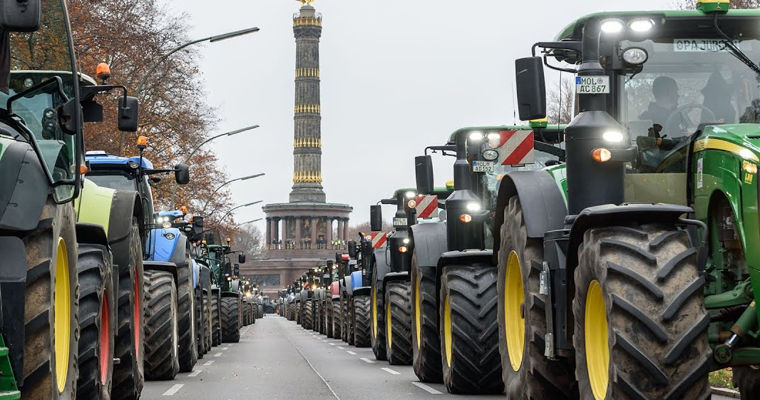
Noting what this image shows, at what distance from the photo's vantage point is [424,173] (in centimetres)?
1520

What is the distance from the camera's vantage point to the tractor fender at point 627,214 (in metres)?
7.59

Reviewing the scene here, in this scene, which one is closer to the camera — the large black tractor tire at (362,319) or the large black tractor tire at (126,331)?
the large black tractor tire at (126,331)

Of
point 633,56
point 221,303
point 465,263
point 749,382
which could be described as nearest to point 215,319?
point 221,303

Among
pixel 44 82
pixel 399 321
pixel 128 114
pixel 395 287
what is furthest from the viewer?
pixel 395 287

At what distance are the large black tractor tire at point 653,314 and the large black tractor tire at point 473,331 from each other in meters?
5.37

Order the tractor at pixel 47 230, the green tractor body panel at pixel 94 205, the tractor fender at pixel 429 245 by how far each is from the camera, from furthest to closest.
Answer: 1. the tractor fender at pixel 429 245
2. the green tractor body panel at pixel 94 205
3. the tractor at pixel 47 230

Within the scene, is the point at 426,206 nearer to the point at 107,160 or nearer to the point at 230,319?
the point at 107,160

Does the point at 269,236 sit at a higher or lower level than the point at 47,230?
higher

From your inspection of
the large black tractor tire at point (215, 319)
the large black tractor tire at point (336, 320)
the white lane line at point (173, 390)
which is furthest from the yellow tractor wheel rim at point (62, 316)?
the large black tractor tire at point (336, 320)

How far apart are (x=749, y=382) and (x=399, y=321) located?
990 cm

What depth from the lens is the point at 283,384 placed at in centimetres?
1667

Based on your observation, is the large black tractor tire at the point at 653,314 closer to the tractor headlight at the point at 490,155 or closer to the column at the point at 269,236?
the tractor headlight at the point at 490,155

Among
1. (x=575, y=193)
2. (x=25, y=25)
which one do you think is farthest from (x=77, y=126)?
(x=575, y=193)

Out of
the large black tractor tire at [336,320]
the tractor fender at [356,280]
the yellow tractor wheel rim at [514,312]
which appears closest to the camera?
the yellow tractor wheel rim at [514,312]
